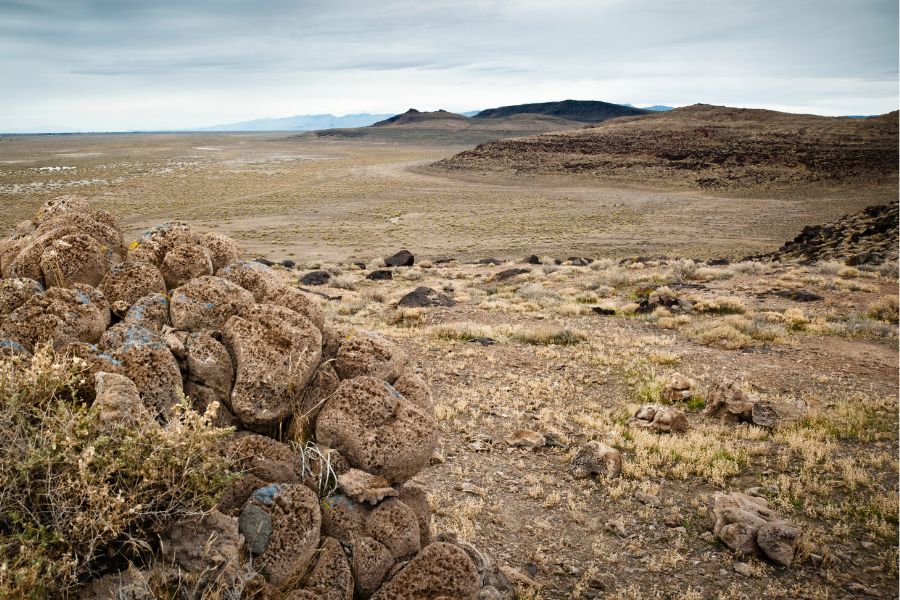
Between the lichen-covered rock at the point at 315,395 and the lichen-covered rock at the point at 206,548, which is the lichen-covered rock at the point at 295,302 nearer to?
the lichen-covered rock at the point at 315,395

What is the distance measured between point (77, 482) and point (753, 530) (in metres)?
6.17

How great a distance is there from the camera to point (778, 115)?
105 meters

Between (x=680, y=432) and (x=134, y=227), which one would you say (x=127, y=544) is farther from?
(x=134, y=227)

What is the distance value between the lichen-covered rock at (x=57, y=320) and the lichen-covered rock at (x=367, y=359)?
70.2 inches

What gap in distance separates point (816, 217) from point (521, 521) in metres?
56.7

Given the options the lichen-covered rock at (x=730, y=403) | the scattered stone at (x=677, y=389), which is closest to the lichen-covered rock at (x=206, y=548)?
the lichen-covered rock at (x=730, y=403)

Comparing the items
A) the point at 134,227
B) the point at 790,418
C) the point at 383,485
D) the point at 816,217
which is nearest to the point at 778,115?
the point at 816,217

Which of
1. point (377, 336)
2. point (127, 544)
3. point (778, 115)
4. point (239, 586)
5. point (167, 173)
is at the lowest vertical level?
point (239, 586)

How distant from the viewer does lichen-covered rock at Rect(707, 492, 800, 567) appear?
5.63 meters

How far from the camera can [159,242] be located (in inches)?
195

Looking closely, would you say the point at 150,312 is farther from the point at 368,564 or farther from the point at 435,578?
the point at 435,578

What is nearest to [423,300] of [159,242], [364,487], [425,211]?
[159,242]

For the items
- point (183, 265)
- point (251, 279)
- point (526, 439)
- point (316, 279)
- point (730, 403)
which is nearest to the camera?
point (183, 265)

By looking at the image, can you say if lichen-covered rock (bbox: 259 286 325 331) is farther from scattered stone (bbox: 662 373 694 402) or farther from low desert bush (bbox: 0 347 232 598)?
scattered stone (bbox: 662 373 694 402)
